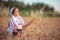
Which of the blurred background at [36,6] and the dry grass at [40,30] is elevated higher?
the blurred background at [36,6]

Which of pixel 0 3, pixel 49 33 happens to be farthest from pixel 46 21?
pixel 0 3

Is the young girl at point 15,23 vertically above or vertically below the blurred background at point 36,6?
below

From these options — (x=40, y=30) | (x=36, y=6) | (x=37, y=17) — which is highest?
(x=36, y=6)

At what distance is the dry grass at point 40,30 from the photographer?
1173mm

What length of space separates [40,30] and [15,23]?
0.92 ft

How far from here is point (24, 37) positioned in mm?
1169

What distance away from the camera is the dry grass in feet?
3.85

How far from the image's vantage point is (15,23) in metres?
1.18

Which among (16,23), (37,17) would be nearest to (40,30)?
(37,17)

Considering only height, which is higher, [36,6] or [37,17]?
[36,6]

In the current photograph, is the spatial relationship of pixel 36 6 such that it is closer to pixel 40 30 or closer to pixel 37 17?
pixel 37 17

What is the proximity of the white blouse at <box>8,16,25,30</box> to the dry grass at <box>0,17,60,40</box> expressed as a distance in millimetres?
46

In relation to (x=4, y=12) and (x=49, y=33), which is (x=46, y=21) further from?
(x=4, y=12)

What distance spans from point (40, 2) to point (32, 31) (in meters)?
0.33
